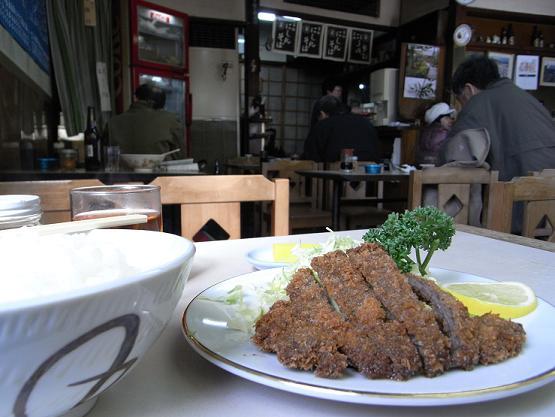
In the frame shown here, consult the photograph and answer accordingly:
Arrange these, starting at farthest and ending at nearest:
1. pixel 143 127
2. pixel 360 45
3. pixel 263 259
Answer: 1. pixel 360 45
2. pixel 143 127
3. pixel 263 259

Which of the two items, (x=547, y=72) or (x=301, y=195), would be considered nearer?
(x=301, y=195)

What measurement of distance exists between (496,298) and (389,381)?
315 mm

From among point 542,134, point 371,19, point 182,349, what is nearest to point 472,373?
point 182,349

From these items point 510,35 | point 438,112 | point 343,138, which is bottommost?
point 343,138

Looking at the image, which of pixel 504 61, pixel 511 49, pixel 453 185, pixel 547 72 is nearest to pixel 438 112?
pixel 504 61

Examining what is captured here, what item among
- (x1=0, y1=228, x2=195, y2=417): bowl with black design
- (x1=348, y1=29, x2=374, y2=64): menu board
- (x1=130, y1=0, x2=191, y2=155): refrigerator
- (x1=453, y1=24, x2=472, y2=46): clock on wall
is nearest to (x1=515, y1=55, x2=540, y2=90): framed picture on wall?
(x1=453, y1=24, x2=472, y2=46): clock on wall

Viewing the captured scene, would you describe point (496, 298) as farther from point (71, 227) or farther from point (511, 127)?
point (511, 127)

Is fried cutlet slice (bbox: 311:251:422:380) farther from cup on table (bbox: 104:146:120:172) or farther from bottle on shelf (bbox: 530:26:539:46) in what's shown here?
bottle on shelf (bbox: 530:26:539:46)

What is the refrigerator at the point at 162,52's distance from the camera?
635 cm

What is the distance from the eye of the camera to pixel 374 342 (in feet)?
1.36

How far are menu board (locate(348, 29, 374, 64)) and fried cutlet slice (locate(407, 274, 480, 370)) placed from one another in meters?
8.57

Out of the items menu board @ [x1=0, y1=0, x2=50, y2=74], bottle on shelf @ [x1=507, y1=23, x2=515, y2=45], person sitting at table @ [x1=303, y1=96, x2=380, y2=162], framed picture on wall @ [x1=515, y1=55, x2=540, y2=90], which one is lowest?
person sitting at table @ [x1=303, y1=96, x2=380, y2=162]

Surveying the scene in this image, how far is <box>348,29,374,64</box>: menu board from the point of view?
830 cm

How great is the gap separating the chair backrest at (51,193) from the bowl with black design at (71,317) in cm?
110
